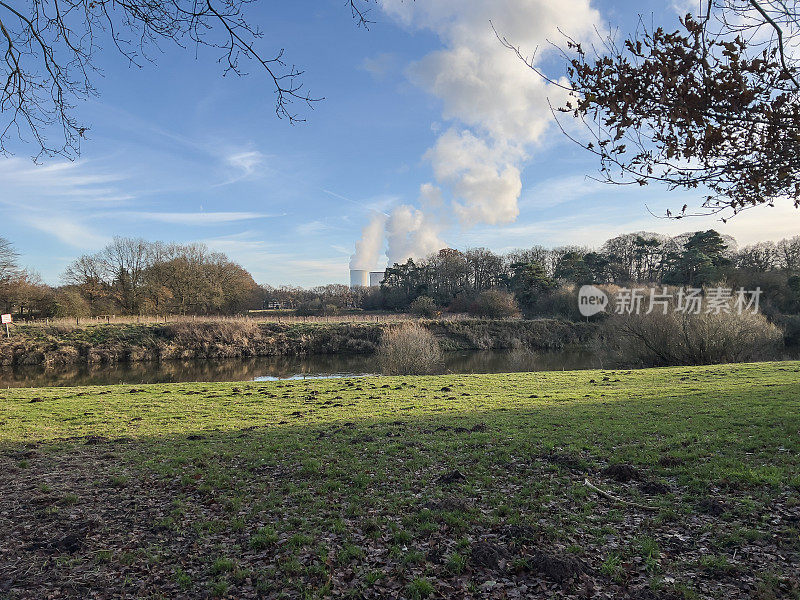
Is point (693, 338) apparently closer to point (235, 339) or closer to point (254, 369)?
point (254, 369)

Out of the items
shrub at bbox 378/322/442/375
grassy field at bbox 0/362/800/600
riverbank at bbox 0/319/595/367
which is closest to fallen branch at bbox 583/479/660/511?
grassy field at bbox 0/362/800/600

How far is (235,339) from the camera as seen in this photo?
3884 cm

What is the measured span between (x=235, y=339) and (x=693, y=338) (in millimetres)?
34279

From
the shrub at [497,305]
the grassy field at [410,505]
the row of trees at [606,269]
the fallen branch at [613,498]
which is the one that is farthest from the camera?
the shrub at [497,305]

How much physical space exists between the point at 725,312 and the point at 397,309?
4473 centimetres

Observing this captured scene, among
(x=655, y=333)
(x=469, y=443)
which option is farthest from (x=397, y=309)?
(x=469, y=443)

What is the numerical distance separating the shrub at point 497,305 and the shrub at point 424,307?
6160 millimetres

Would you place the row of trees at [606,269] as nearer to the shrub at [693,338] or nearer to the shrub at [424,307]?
the shrub at [424,307]

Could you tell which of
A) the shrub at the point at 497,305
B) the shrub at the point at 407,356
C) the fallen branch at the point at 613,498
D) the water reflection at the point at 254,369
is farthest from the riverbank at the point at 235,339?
the fallen branch at the point at 613,498

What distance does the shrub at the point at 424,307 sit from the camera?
5571 centimetres

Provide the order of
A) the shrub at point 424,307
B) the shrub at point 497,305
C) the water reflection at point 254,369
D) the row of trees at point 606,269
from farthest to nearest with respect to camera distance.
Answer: the shrub at point 424,307 < the shrub at point 497,305 < the row of trees at point 606,269 < the water reflection at point 254,369

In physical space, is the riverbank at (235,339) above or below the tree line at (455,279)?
below

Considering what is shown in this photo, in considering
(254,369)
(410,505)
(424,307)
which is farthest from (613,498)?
(424,307)

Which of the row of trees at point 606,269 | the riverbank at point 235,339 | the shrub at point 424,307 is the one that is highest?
the row of trees at point 606,269
